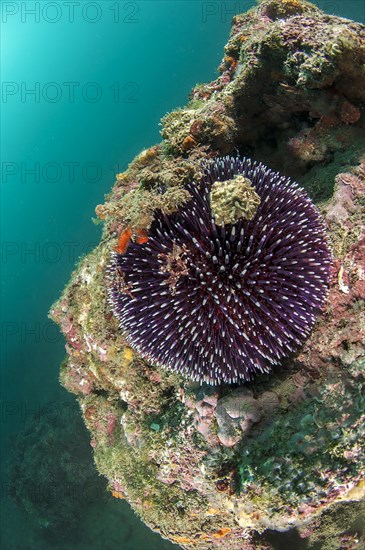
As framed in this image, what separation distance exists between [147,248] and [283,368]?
1.90 meters

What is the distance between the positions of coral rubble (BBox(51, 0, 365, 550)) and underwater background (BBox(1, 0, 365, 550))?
32.1 ft

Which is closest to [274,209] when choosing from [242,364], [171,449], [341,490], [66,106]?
[242,364]

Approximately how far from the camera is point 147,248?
3889 mm

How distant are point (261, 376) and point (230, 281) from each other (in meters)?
1.26

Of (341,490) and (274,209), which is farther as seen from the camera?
(274,209)

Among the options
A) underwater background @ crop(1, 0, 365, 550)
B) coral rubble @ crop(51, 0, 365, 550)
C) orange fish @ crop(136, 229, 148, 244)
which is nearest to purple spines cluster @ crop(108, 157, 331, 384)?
orange fish @ crop(136, 229, 148, 244)

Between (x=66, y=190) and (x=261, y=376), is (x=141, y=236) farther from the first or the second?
(x=66, y=190)

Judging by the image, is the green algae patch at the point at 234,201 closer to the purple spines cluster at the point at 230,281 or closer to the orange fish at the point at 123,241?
the purple spines cluster at the point at 230,281

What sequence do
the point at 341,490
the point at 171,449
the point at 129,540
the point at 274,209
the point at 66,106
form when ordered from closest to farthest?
the point at 341,490, the point at 274,209, the point at 171,449, the point at 129,540, the point at 66,106

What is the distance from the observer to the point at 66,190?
162 ft

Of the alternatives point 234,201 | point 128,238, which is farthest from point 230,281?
point 128,238

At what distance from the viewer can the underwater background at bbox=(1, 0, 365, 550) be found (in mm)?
15156

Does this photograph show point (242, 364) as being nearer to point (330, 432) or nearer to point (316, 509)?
point (330, 432)

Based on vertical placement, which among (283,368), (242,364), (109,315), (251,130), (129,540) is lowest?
(129,540)
